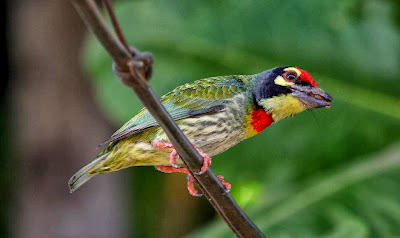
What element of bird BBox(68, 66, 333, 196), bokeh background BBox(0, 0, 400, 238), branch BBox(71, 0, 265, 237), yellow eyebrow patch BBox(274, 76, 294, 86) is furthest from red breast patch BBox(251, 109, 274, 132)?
bokeh background BBox(0, 0, 400, 238)

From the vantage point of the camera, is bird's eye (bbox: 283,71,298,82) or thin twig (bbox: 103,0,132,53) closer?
thin twig (bbox: 103,0,132,53)

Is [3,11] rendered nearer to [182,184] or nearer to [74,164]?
[74,164]

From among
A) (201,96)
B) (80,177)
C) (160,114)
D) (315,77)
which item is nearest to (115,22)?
(160,114)

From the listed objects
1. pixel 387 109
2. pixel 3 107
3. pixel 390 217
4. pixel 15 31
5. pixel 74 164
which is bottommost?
pixel 390 217

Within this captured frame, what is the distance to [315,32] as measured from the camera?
3930mm

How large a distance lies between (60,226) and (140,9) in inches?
69.0

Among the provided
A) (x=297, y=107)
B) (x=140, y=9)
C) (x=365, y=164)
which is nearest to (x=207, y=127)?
(x=297, y=107)

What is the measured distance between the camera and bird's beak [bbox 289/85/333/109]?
1562 mm

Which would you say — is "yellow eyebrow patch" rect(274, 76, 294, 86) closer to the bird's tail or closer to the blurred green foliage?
the bird's tail

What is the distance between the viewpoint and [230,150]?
13.0 ft

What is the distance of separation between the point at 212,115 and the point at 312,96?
418 mm

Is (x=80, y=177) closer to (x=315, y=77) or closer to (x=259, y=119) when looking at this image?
(x=259, y=119)

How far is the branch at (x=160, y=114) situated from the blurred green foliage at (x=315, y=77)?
1.29m

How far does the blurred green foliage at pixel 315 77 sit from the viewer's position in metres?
3.16
